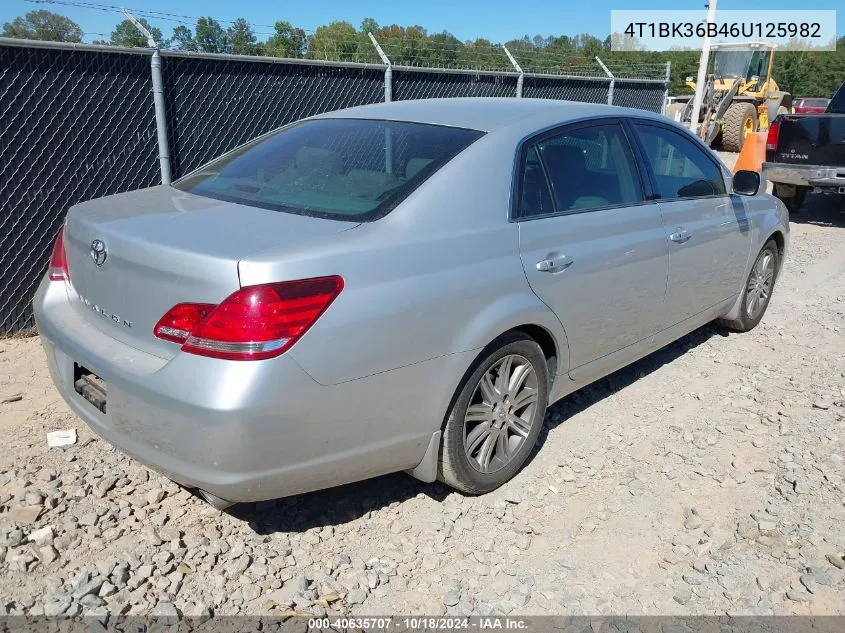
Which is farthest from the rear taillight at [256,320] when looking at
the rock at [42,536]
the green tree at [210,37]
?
the green tree at [210,37]

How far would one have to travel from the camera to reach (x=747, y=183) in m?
4.54

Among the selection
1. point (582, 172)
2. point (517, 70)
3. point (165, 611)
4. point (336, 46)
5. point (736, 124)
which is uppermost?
point (336, 46)

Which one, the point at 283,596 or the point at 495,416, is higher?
the point at 495,416

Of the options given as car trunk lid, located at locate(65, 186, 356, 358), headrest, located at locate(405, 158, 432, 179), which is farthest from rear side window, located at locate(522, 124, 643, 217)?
car trunk lid, located at locate(65, 186, 356, 358)

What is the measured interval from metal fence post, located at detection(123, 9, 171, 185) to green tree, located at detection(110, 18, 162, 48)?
0.05 metres

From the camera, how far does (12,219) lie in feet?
16.2

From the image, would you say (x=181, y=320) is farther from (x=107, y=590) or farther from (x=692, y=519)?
(x=692, y=519)

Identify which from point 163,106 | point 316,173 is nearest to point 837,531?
point 316,173

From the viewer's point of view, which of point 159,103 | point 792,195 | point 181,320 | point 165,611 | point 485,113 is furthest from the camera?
point 792,195

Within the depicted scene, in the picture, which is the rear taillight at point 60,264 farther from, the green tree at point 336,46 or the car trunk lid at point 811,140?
the car trunk lid at point 811,140

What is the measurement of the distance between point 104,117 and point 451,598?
4.40 metres

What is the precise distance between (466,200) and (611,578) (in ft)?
5.13

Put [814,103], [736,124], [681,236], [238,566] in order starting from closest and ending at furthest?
[238,566]
[681,236]
[736,124]
[814,103]

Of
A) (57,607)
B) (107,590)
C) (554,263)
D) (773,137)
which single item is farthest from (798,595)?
(773,137)
